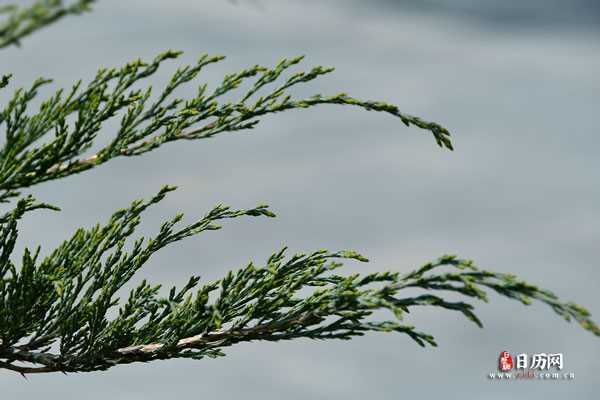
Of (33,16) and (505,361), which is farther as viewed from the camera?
(505,361)

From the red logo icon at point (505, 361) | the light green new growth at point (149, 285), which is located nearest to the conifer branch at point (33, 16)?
the light green new growth at point (149, 285)

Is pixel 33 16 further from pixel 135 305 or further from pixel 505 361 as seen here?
pixel 505 361

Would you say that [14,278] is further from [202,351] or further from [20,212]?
[202,351]

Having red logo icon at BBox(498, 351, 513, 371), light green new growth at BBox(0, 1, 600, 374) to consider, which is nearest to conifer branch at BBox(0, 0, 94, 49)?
light green new growth at BBox(0, 1, 600, 374)

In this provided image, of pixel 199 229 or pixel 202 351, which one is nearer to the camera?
pixel 202 351

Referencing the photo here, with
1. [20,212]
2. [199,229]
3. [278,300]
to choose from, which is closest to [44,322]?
[20,212]

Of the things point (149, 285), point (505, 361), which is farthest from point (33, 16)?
point (505, 361)

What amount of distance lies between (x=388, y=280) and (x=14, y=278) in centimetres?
291

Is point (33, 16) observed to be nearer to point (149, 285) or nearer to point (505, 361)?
point (149, 285)

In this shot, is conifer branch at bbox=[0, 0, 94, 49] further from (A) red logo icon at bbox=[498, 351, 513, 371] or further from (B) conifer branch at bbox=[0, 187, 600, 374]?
(A) red logo icon at bbox=[498, 351, 513, 371]

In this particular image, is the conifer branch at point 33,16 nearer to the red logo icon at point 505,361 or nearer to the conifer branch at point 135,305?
the conifer branch at point 135,305

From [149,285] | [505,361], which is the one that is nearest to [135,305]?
[149,285]

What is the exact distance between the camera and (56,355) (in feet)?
24.9

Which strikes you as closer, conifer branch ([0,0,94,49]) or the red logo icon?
conifer branch ([0,0,94,49])
